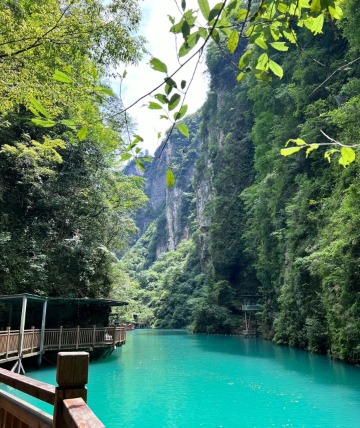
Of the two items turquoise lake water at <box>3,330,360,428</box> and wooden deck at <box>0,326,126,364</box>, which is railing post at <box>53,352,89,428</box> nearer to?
turquoise lake water at <box>3,330,360,428</box>

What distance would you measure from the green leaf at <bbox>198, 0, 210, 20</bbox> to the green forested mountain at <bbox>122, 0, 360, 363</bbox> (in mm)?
537

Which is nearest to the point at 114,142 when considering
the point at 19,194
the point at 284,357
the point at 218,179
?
the point at 19,194

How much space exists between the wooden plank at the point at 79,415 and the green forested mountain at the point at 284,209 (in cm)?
137

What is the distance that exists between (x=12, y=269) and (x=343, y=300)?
1081 cm

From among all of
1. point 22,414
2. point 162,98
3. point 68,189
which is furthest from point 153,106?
point 68,189

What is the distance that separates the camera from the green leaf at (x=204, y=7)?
42.2 inches

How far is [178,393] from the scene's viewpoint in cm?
802

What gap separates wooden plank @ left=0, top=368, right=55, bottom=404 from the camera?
119cm

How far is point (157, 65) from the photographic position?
1.10 meters

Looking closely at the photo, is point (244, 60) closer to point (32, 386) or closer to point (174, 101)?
point (174, 101)

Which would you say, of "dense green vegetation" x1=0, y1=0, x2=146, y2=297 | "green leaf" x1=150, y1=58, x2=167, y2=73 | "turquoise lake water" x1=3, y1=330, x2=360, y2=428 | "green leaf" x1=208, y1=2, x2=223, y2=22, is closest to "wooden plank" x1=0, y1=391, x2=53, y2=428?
"green leaf" x1=150, y1=58, x2=167, y2=73

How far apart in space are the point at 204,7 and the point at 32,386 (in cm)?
148

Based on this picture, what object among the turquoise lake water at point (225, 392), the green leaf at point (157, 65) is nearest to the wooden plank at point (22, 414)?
the green leaf at point (157, 65)

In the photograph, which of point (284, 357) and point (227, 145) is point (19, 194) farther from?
point (227, 145)
